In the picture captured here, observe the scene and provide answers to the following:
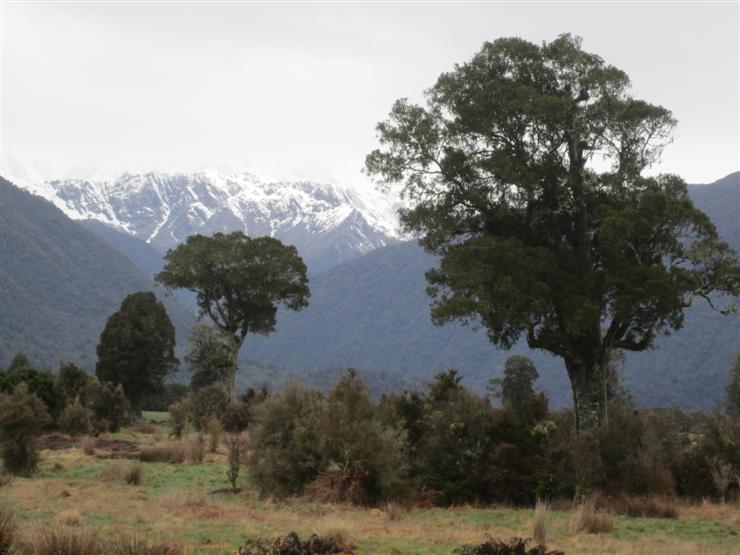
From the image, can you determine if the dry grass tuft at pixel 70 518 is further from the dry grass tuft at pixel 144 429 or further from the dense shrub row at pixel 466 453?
the dry grass tuft at pixel 144 429

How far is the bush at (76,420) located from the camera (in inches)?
1437

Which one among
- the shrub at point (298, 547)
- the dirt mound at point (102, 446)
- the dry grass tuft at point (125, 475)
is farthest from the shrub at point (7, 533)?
the dirt mound at point (102, 446)

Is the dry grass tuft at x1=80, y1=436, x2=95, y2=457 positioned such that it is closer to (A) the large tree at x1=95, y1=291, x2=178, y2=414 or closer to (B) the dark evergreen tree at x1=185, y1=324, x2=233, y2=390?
(B) the dark evergreen tree at x1=185, y1=324, x2=233, y2=390

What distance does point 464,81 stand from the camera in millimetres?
24016

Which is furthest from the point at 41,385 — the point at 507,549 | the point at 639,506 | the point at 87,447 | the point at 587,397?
the point at 507,549

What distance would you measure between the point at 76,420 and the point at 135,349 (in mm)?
18042

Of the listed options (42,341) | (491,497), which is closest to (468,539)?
(491,497)

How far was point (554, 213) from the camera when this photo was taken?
21656mm

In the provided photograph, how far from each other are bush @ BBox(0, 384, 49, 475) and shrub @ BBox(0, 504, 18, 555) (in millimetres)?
14259

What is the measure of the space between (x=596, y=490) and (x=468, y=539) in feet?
26.0

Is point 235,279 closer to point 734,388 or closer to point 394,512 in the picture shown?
point 394,512

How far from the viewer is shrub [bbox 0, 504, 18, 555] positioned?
7977mm

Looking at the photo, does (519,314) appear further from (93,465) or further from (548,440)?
(93,465)

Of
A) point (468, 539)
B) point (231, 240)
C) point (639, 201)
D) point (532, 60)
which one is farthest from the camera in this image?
point (231, 240)
